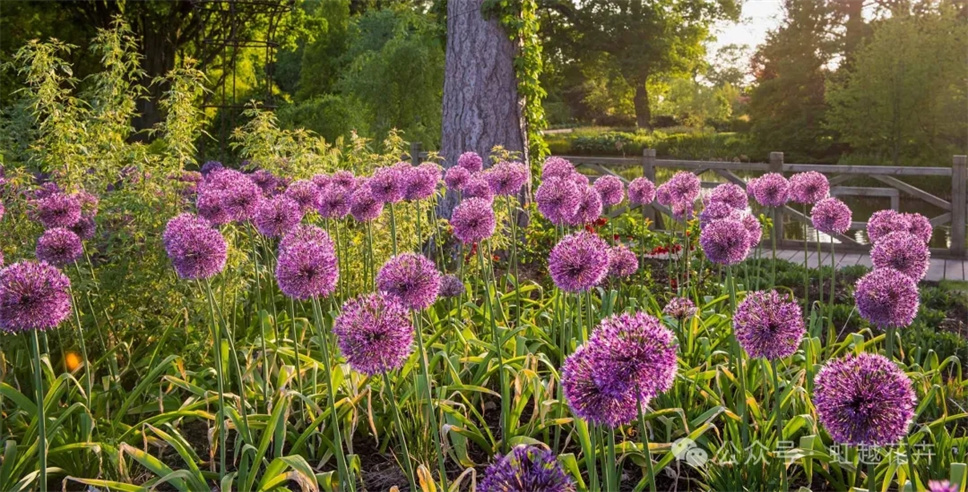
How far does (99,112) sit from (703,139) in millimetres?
31564

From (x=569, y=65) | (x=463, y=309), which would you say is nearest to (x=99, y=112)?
(x=463, y=309)

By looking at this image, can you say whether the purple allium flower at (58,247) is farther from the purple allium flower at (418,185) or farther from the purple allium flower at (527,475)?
the purple allium flower at (527,475)

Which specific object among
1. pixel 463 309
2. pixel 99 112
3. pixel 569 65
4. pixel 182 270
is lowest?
pixel 463 309

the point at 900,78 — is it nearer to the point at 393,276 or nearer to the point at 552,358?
the point at 552,358

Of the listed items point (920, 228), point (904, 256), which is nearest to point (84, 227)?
point (904, 256)

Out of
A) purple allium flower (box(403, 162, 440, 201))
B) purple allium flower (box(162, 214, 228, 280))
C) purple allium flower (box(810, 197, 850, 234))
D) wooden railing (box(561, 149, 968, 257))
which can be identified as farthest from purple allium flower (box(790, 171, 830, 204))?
wooden railing (box(561, 149, 968, 257))

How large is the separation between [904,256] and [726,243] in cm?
91

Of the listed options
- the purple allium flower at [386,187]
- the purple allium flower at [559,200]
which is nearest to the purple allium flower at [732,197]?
the purple allium flower at [559,200]

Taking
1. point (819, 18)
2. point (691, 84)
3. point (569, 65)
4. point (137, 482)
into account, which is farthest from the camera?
point (691, 84)

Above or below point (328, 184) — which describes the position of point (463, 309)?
below

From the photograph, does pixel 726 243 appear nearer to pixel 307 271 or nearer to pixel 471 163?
pixel 307 271

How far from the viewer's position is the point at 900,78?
76.9ft

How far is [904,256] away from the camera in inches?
145

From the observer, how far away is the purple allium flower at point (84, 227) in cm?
416
